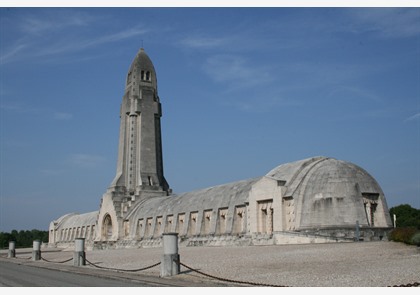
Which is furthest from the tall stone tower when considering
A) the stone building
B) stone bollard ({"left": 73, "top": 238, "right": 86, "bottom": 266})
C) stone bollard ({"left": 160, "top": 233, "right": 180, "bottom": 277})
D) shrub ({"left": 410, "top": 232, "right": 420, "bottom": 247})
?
stone bollard ({"left": 160, "top": 233, "right": 180, "bottom": 277})

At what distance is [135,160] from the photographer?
199 feet

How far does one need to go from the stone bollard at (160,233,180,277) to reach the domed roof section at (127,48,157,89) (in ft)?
160

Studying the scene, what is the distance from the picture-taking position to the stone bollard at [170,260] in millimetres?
15438

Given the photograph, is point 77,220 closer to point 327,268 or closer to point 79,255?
point 79,255

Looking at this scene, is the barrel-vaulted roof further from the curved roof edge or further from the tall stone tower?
the curved roof edge

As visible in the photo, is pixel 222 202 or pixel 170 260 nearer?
pixel 170 260

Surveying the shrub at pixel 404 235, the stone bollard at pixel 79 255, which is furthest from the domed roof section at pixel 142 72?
the shrub at pixel 404 235

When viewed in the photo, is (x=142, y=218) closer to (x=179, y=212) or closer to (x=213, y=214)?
(x=179, y=212)

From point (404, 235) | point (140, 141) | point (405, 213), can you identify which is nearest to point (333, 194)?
point (404, 235)

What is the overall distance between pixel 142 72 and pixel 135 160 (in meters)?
11.7

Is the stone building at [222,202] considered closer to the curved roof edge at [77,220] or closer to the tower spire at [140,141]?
the tower spire at [140,141]

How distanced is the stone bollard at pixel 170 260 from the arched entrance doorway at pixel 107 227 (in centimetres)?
4574

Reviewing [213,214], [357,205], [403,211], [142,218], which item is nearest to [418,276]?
[357,205]

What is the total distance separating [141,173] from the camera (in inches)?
2349
